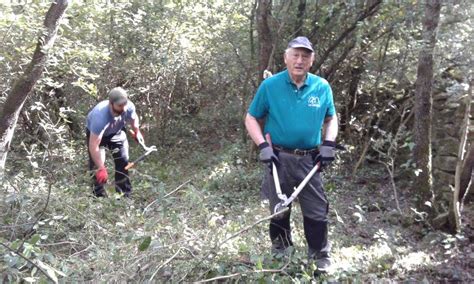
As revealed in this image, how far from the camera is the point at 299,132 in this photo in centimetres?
374

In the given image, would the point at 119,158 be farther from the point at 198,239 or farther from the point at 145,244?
the point at 145,244

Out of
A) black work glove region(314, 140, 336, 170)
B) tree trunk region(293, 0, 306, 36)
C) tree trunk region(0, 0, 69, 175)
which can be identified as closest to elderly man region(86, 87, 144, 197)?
tree trunk region(0, 0, 69, 175)

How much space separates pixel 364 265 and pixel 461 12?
3.14m

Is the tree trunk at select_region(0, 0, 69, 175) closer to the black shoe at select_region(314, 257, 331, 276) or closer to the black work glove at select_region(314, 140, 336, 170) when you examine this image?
the black work glove at select_region(314, 140, 336, 170)

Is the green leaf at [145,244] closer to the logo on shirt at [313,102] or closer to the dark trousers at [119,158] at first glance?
the logo on shirt at [313,102]

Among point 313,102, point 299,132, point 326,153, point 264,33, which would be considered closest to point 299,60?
point 313,102

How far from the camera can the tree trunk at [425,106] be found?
4.93m

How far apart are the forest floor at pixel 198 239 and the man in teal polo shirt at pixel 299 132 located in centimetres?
29

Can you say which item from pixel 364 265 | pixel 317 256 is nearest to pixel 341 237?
pixel 364 265

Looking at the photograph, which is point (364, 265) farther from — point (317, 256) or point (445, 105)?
point (445, 105)

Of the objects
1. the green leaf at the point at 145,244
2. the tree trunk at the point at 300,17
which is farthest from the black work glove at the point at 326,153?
the tree trunk at the point at 300,17

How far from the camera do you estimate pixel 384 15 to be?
648 centimetres

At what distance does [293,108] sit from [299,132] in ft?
0.63

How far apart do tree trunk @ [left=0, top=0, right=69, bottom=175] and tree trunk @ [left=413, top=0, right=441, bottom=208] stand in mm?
3907
